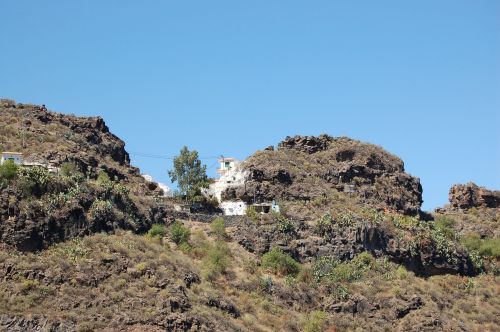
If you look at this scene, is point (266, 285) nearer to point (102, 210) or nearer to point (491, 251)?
point (102, 210)

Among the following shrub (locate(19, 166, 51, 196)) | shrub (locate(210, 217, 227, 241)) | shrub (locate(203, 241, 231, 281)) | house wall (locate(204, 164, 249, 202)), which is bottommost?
shrub (locate(203, 241, 231, 281))

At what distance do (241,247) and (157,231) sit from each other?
750 cm

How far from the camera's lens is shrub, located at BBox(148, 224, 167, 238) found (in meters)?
76.4

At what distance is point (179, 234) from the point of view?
256 feet

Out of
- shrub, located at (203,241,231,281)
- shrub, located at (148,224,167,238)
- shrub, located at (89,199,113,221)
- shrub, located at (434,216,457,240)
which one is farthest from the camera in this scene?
shrub, located at (434,216,457,240)

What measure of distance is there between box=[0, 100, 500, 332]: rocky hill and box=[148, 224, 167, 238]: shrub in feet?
0.41

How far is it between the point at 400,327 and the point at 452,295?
1015 centimetres

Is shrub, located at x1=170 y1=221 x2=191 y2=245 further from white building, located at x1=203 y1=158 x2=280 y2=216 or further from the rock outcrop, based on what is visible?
white building, located at x1=203 y1=158 x2=280 y2=216

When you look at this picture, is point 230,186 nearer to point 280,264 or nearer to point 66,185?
point 280,264

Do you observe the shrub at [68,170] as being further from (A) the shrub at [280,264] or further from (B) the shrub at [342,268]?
(B) the shrub at [342,268]

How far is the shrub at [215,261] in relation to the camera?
7275 cm

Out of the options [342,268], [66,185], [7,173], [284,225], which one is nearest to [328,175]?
[284,225]

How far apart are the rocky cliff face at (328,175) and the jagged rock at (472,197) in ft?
25.3

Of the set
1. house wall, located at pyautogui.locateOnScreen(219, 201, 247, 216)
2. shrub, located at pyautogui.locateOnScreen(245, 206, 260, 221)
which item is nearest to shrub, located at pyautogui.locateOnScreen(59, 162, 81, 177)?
shrub, located at pyautogui.locateOnScreen(245, 206, 260, 221)
